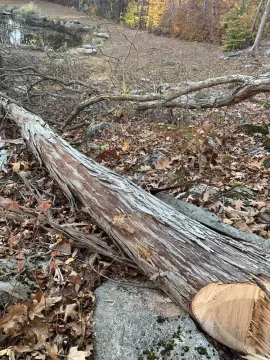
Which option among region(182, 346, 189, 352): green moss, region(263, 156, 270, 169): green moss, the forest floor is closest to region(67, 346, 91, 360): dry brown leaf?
the forest floor

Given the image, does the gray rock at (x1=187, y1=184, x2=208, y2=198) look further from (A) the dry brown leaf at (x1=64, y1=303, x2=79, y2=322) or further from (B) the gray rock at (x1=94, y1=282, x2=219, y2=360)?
Answer: (A) the dry brown leaf at (x1=64, y1=303, x2=79, y2=322)

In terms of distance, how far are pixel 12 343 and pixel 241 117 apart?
18.4 feet

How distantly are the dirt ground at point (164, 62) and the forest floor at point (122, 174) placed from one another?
4.41 m

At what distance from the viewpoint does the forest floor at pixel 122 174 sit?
245 cm

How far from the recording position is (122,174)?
4512 mm

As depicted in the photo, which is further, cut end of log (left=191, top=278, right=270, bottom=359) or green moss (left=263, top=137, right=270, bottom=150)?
green moss (left=263, top=137, right=270, bottom=150)

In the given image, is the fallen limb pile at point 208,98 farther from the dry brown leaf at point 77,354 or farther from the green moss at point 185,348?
the dry brown leaf at point 77,354

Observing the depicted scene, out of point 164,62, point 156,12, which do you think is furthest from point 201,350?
point 156,12

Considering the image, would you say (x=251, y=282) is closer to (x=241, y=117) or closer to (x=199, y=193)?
(x=199, y=193)

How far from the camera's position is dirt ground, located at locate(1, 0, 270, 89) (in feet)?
41.4

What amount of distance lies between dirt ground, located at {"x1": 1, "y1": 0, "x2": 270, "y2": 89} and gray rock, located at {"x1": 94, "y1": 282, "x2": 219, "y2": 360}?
27.4 feet

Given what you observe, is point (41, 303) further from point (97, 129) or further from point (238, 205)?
point (97, 129)

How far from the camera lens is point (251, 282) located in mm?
2121

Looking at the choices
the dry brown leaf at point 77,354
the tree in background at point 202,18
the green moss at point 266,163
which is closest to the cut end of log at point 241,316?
the dry brown leaf at point 77,354
